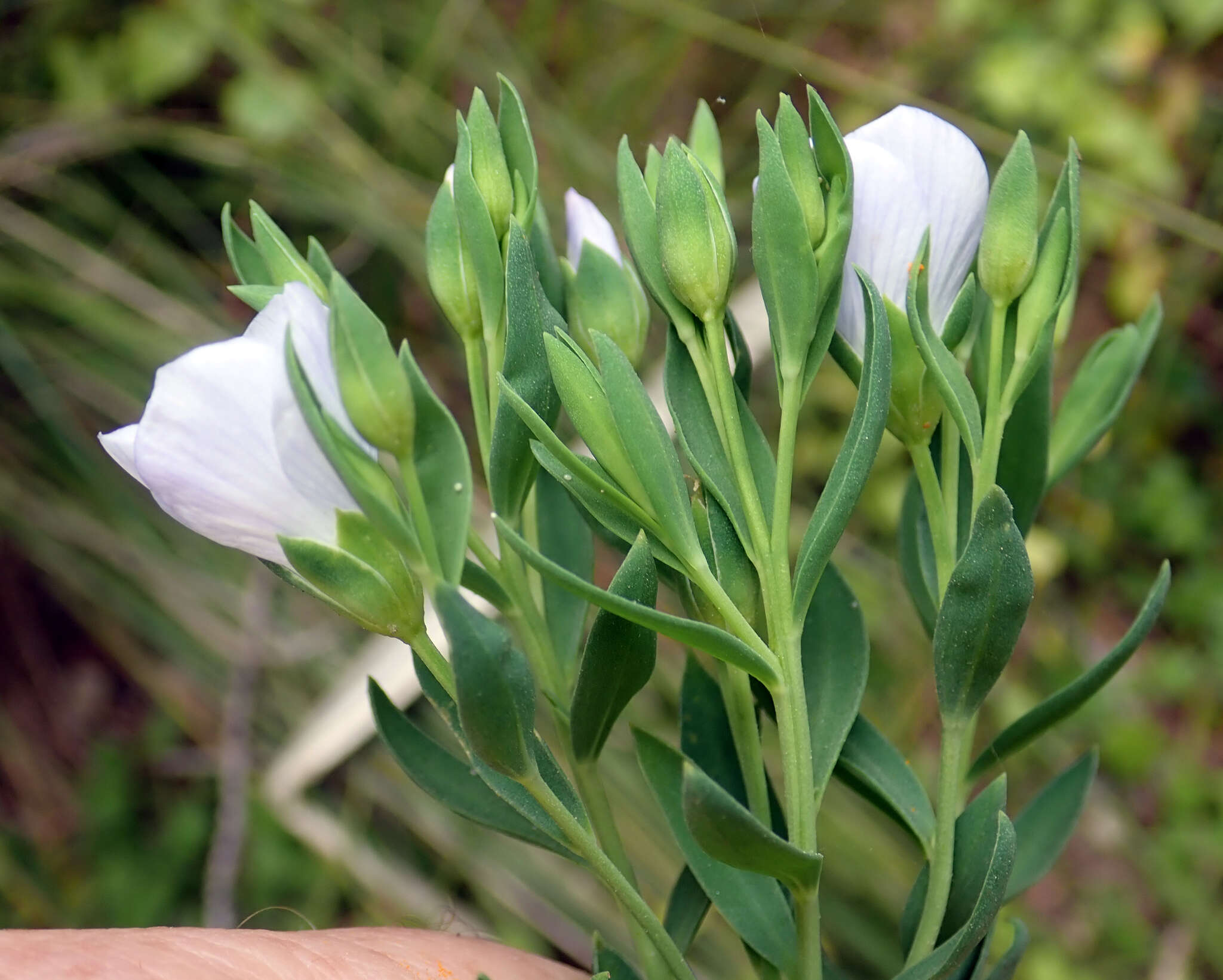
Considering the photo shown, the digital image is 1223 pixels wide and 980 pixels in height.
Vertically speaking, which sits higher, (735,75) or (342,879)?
(735,75)

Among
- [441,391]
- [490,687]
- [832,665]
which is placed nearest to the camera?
[490,687]

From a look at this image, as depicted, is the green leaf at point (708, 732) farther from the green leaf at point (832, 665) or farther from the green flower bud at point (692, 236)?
the green flower bud at point (692, 236)

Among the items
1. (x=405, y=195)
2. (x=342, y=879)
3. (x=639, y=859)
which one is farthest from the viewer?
(x=405, y=195)

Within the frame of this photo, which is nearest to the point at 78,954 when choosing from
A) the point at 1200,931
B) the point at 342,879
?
the point at 342,879

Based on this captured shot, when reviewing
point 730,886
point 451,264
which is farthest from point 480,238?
point 730,886

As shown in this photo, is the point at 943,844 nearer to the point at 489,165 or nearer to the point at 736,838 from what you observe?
the point at 736,838

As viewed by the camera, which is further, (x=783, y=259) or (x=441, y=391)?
(x=441, y=391)

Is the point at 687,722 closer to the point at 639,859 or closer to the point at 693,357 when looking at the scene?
the point at 693,357
